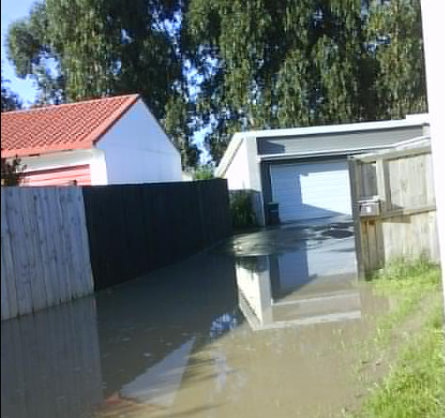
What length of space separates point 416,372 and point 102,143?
6776 millimetres

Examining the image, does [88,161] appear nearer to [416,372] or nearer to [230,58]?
[230,58]

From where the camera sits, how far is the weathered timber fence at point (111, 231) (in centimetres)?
725

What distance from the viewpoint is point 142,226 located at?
12.7 metres

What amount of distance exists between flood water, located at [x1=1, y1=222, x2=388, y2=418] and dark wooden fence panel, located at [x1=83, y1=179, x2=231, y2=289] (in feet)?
1.91

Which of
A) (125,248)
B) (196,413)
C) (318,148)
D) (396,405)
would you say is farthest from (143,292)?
(318,148)

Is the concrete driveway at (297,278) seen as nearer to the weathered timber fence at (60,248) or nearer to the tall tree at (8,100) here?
the weathered timber fence at (60,248)

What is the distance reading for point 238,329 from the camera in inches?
292

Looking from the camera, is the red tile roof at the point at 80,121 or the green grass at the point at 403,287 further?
the red tile roof at the point at 80,121

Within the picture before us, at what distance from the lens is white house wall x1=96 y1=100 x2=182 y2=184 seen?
38.4 feet

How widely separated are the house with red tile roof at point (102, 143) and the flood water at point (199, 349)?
1.82m

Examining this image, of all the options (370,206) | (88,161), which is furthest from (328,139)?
(370,206)

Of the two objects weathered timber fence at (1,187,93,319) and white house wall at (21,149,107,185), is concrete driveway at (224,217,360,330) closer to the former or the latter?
weathered timber fence at (1,187,93,319)

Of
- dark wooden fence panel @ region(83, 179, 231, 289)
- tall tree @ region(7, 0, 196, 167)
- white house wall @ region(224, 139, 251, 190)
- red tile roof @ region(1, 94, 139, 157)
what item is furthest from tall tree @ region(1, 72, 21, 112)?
white house wall @ region(224, 139, 251, 190)

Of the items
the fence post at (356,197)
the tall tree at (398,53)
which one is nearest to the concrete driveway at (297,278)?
the fence post at (356,197)
